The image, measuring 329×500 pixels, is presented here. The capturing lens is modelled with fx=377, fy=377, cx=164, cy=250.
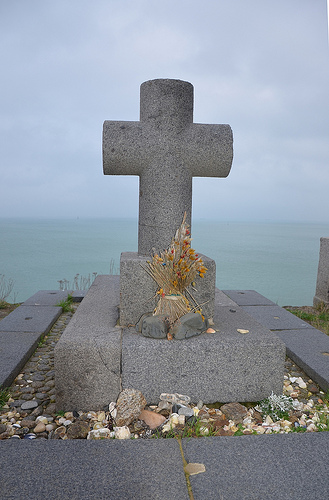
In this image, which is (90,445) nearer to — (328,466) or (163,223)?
(328,466)

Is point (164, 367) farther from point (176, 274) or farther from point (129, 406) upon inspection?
point (176, 274)

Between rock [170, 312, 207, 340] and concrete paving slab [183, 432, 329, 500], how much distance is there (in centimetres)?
77

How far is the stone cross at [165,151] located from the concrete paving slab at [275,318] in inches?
70.2

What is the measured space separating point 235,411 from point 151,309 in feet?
3.14


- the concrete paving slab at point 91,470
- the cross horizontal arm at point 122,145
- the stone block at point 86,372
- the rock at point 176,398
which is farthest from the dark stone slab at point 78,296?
the concrete paving slab at point 91,470

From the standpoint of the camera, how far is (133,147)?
115 inches

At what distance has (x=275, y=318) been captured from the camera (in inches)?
Result: 171

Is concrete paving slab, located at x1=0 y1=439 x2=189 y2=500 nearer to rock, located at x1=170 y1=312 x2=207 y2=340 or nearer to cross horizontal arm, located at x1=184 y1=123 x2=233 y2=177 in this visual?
rock, located at x1=170 y1=312 x2=207 y2=340

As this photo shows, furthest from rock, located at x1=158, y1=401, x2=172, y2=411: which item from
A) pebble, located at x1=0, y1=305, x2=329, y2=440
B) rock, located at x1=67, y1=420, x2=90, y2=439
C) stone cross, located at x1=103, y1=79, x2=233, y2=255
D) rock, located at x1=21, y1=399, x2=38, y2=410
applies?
stone cross, located at x1=103, y1=79, x2=233, y2=255

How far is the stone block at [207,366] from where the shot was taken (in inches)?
96.3

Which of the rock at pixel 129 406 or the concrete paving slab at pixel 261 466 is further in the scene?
the rock at pixel 129 406

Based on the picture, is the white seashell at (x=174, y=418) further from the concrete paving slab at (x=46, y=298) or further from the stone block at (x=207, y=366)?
the concrete paving slab at (x=46, y=298)

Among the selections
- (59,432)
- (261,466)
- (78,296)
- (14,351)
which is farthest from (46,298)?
(261,466)

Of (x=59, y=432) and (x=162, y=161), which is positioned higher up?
(x=162, y=161)
